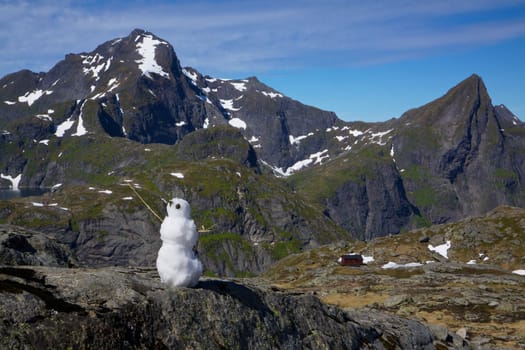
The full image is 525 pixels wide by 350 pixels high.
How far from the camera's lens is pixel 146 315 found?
12.8 metres

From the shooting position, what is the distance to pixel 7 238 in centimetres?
2252

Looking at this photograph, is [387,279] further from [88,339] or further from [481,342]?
[88,339]

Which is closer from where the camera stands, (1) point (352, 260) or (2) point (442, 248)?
(1) point (352, 260)

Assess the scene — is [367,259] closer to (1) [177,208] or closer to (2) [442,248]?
(2) [442,248]

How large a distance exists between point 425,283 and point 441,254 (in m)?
42.5

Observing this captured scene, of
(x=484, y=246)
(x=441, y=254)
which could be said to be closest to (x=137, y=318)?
(x=441, y=254)

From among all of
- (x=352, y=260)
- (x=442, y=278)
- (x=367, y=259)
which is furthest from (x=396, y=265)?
(x=442, y=278)

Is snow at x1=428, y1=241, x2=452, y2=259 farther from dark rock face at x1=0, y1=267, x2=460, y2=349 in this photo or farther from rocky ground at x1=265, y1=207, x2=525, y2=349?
dark rock face at x1=0, y1=267, x2=460, y2=349

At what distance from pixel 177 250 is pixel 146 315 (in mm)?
2101

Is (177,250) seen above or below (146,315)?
above

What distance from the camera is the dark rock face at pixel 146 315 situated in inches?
→ 427

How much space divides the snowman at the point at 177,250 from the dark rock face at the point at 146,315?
0.37m

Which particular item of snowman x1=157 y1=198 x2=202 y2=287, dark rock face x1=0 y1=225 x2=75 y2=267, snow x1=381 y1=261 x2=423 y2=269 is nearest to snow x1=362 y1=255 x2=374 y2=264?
snow x1=381 y1=261 x2=423 y2=269

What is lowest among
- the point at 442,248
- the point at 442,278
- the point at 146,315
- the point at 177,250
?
the point at 442,278
